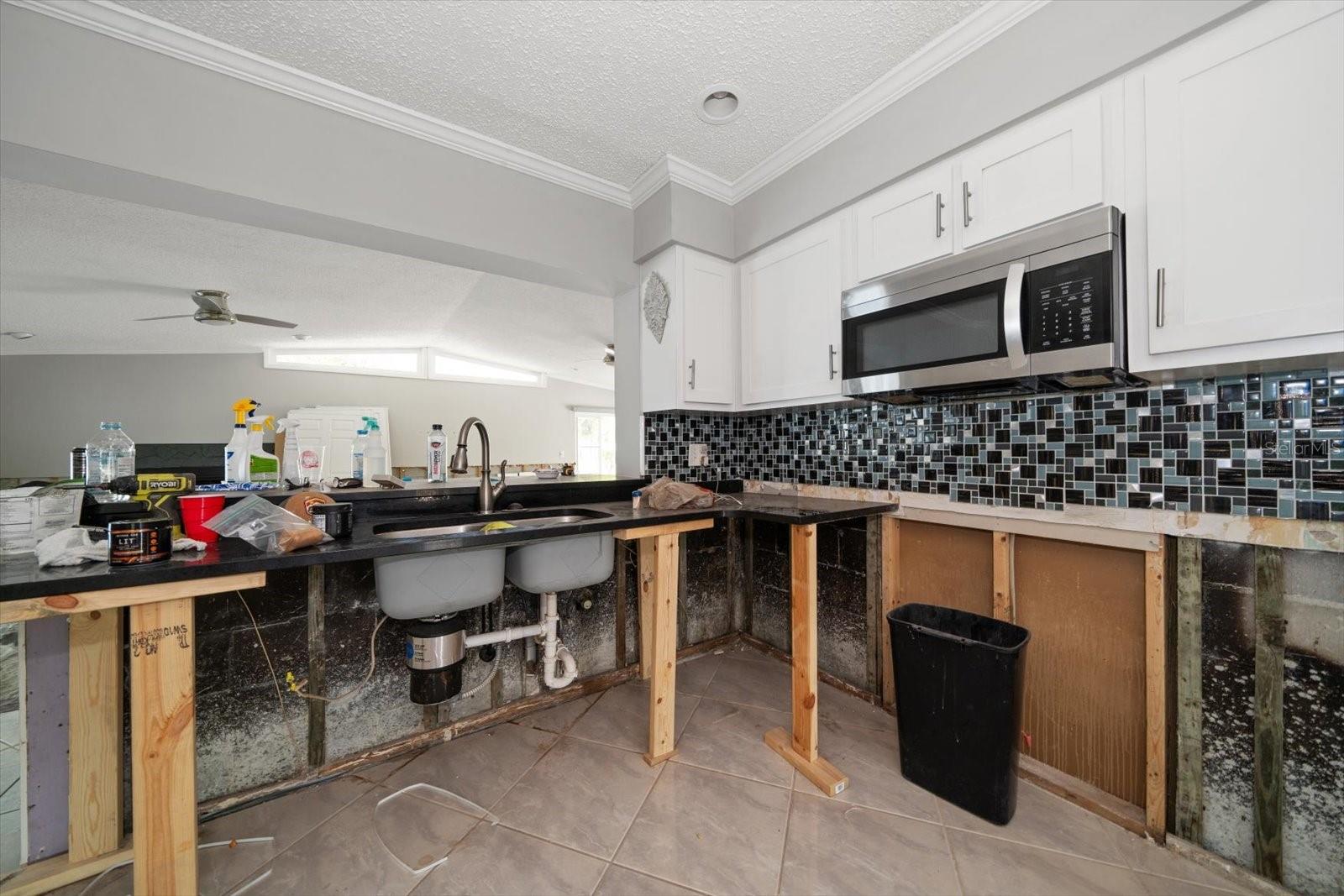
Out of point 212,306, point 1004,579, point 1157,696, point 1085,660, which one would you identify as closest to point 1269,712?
point 1157,696

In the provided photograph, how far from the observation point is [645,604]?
2.24m

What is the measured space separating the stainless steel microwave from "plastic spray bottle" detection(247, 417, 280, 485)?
2.08 meters

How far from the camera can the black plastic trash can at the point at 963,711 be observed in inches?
53.3

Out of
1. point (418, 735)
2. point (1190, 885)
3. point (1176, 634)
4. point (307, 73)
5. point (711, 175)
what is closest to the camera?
point (1190, 885)

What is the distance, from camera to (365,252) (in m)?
3.09

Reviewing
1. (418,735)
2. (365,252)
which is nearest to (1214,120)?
(418,735)

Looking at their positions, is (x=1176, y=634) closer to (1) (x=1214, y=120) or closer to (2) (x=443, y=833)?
(1) (x=1214, y=120)

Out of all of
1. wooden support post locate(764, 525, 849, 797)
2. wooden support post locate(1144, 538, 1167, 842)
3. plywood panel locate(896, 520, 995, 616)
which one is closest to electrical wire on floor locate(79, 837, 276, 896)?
wooden support post locate(764, 525, 849, 797)

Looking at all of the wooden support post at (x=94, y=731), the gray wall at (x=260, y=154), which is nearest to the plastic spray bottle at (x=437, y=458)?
the gray wall at (x=260, y=154)

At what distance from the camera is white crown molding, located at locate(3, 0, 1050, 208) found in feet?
4.42

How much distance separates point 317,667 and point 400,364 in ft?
19.9

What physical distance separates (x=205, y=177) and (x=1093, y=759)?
3199 mm

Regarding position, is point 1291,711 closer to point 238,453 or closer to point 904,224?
point 904,224

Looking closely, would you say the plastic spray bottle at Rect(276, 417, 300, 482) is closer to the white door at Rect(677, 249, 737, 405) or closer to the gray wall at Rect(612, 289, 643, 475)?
the gray wall at Rect(612, 289, 643, 475)
